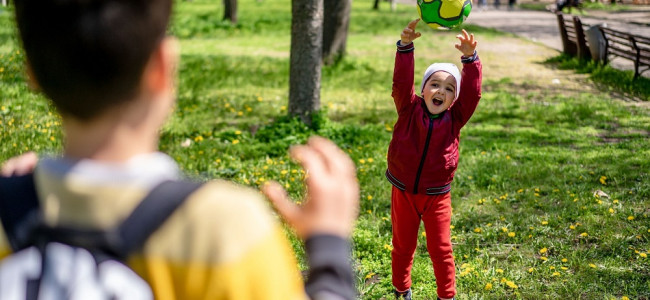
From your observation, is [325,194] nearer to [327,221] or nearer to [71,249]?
[327,221]

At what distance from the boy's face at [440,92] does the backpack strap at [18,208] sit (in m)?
2.86

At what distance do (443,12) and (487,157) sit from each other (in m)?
2.46

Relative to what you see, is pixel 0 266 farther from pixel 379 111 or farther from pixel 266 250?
pixel 379 111

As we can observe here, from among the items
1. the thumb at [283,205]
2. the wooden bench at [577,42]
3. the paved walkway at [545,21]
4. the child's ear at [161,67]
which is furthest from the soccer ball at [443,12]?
the paved walkway at [545,21]

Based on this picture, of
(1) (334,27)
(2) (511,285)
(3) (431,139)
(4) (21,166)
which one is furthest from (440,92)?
(1) (334,27)

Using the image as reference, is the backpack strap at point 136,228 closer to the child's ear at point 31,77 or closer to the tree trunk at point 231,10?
the child's ear at point 31,77

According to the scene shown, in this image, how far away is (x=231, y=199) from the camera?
1031mm

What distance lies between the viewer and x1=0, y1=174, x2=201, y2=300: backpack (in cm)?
102

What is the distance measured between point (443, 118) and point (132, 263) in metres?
2.89

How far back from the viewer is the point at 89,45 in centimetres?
100

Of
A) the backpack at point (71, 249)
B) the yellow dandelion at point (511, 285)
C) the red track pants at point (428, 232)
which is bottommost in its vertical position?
the yellow dandelion at point (511, 285)

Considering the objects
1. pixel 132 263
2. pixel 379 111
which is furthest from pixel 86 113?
pixel 379 111

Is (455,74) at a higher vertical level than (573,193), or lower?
higher

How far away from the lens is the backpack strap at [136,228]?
1.01m
